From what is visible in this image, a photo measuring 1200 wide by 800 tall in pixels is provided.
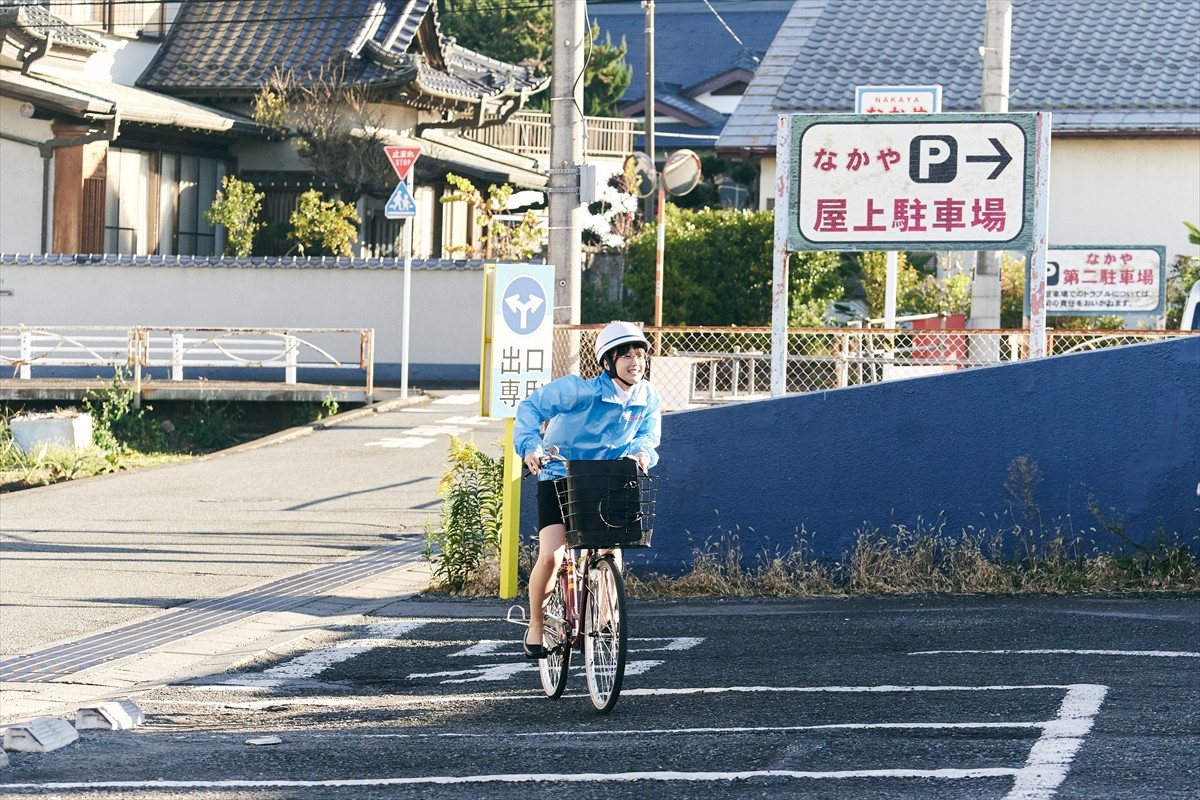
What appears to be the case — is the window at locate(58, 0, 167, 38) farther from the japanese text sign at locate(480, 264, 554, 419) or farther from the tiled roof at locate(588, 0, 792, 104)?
the tiled roof at locate(588, 0, 792, 104)

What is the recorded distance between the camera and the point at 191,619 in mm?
10586

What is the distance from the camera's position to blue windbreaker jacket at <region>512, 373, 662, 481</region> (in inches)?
291

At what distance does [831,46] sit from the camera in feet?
99.2

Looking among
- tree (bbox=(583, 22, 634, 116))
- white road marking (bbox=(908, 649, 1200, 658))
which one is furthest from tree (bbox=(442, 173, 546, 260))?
white road marking (bbox=(908, 649, 1200, 658))

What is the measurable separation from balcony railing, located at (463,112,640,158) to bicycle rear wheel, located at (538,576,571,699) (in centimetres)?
2817

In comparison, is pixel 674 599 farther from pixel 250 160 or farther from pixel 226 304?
pixel 250 160

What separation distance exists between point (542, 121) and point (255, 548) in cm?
2672

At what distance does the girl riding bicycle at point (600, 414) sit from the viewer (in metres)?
7.36

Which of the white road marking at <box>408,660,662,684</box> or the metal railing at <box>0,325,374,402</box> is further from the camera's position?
the metal railing at <box>0,325,374,402</box>

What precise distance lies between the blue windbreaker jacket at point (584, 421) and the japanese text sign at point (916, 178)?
14.6ft

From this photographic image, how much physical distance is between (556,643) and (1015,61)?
23.9 m

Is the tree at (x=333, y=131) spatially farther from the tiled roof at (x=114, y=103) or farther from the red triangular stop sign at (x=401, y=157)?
the red triangular stop sign at (x=401, y=157)

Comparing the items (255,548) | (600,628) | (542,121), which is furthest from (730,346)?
(542,121)

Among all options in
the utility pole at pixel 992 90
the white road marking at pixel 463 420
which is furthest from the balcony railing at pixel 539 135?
the utility pole at pixel 992 90
